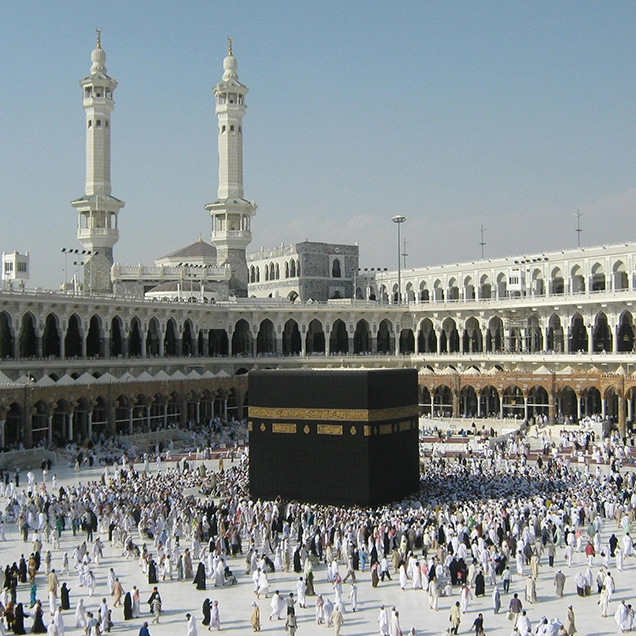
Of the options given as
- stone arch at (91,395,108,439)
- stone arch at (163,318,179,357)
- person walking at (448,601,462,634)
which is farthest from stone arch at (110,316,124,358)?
person walking at (448,601,462,634)

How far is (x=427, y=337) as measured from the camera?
1879 inches

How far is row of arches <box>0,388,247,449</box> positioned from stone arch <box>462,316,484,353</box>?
12.6m

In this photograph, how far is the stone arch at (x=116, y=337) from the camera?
39906 millimetres

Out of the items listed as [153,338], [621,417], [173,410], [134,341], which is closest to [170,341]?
[153,338]

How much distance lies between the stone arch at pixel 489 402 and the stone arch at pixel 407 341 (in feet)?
27.0

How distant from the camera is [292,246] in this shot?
173ft

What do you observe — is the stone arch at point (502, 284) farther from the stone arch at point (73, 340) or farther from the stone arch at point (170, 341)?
the stone arch at point (73, 340)

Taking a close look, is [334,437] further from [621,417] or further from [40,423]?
[621,417]

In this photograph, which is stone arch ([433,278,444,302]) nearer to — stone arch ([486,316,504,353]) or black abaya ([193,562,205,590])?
stone arch ([486,316,504,353])

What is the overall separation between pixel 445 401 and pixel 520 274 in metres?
7.87

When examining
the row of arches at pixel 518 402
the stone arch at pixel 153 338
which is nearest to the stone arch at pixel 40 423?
the stone arch at pixel 153 338

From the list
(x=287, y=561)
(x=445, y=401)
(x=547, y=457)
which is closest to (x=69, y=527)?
(x=287, y=561)

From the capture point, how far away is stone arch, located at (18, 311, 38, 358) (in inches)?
1431

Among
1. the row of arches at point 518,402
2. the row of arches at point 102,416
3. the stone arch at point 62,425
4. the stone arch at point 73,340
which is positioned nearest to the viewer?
the row of arches at point 102,416
